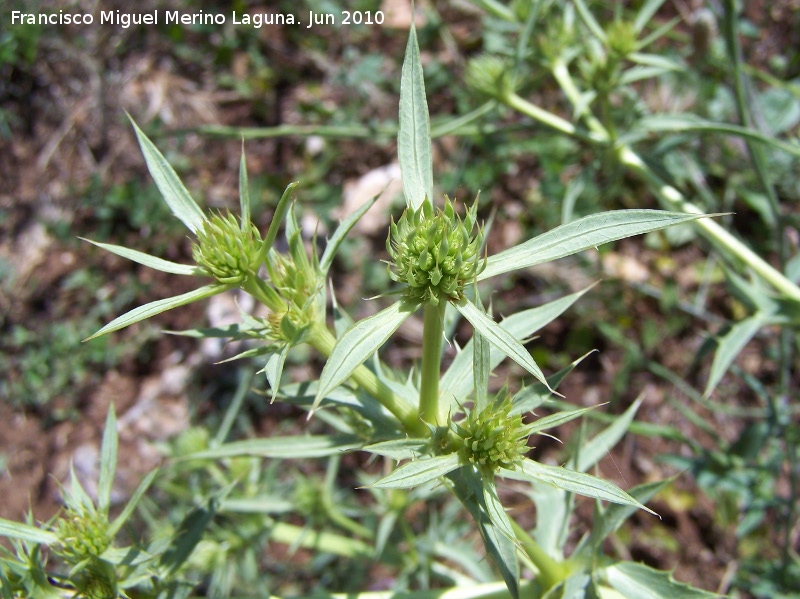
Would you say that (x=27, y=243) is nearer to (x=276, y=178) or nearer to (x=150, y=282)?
(x=150, y=282)

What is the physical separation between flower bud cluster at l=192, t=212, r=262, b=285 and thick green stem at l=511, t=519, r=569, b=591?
79cm

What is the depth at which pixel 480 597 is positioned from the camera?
1.45m

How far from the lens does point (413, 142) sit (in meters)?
1.08

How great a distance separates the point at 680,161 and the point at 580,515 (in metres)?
1.76

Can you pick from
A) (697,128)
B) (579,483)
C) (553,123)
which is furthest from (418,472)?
(553,123)

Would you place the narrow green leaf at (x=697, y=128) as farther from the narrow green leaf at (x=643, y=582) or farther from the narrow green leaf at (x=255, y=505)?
the narrow green leaf at (x=255, y=505)

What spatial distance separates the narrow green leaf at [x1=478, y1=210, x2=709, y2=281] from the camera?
2.88ft

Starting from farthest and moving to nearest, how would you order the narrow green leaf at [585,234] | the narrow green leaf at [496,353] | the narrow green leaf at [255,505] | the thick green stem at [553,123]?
the thick green stem at [553,123]
the narrow green leaf at [255,505]
the narrow green leaf at [496,353]
the narrow green leaf at [585,234]

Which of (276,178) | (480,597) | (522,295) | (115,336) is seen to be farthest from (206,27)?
(480,597)

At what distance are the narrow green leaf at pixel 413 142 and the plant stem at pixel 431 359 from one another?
191 millimetres

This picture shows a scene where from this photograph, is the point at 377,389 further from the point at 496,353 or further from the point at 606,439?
the point at 606,439

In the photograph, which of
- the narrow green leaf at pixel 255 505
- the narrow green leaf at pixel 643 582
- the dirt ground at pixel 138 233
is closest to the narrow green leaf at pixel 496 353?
the narrow green leaf at pixel 643 582

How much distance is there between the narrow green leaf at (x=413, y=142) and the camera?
3.49ft

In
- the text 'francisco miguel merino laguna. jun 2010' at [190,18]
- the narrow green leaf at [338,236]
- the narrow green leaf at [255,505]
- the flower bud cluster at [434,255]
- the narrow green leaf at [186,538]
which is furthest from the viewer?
the text 'francisco miguel merino laguna. jun 2010' at [190,18]
